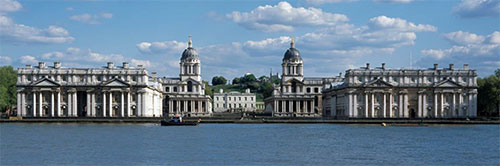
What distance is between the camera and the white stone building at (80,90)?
129 meters

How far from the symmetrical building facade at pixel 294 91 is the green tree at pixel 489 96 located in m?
33.4

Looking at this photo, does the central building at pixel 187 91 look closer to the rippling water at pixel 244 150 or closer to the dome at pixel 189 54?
the dome at pixel 189 54

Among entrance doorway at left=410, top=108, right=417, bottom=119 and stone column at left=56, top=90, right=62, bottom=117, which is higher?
stone column at left=56, top=90, right=62, bottom=117

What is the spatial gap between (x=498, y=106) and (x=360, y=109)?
22.1 metres

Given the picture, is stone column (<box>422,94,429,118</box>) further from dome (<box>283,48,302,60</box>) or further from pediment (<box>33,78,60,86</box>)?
pediment (<box>33,78,60,86</box>)

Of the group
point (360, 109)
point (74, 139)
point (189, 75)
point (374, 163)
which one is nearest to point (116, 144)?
point (74, 139)

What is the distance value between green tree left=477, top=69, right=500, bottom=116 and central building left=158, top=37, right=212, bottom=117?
2081 inches

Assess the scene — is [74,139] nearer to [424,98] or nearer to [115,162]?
[115,162]

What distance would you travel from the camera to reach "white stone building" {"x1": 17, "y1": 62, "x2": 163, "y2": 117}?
129 metres

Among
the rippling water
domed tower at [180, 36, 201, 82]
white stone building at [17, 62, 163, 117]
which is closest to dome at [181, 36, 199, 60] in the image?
domed tower at [180, 36, 201, 82]

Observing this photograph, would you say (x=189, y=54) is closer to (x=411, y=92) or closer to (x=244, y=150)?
(x=411, y=92)

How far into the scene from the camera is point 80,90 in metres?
130

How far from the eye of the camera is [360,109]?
133 m

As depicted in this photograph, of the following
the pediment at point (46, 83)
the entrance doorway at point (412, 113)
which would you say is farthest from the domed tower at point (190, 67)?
the entrance doorway at point (412, 113)
